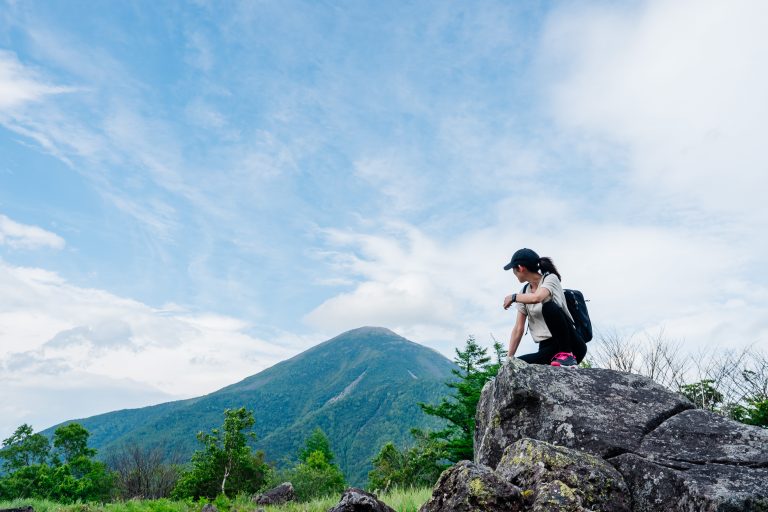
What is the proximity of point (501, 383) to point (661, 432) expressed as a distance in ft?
5.88

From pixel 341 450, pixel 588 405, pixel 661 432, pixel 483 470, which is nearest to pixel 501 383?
pixel 588 405

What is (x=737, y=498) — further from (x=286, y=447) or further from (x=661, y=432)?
(x=286, y=447)

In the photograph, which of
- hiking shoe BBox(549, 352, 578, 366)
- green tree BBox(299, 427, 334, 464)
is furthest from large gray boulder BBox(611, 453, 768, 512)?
green tree BBox(299, 427, 334, 464)

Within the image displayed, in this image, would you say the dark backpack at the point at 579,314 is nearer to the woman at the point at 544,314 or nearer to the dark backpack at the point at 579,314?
the dark backpack at the point at 579,314

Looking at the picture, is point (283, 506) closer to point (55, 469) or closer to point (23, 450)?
point (55, 469)

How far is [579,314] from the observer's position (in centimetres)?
745

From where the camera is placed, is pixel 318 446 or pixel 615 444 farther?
pixel 318 446

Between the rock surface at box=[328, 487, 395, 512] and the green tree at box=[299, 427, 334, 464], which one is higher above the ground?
the rock surface at box=[328, 487, 395, 512]

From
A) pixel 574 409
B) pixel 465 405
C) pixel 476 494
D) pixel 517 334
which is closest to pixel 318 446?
pixel 465 405

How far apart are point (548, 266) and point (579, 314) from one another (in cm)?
86

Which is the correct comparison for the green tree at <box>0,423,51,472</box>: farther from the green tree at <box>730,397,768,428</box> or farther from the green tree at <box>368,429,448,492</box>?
the green tree at <box>730,397,768,428</box>

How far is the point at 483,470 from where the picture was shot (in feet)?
13.9

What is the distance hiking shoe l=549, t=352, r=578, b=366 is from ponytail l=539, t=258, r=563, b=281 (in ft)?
3.45

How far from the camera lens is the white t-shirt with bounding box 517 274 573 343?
7.03 metres
